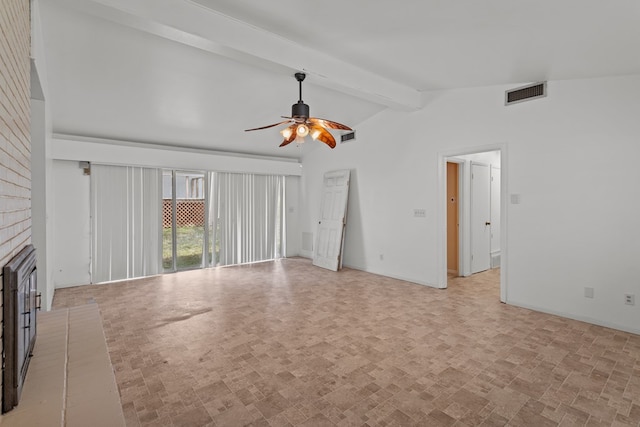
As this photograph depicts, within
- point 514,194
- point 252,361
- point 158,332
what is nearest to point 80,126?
point 158,332

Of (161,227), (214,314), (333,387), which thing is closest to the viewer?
(333,387)

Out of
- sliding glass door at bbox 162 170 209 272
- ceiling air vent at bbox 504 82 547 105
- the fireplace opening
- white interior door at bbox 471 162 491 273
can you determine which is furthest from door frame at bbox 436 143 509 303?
the fireplace opening

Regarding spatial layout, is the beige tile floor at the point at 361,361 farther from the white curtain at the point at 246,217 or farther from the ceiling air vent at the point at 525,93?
the ceiling air vent at the point at 525,93

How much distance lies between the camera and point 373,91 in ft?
14.2

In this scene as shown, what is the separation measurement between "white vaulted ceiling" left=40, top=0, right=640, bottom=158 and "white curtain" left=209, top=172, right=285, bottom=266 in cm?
201

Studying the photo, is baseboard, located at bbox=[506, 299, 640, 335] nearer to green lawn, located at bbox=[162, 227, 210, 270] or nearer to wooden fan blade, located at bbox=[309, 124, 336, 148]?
wooden fan blade, located at bbox=[309, 124, 336, 148]

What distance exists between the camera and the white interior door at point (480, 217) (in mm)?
6051

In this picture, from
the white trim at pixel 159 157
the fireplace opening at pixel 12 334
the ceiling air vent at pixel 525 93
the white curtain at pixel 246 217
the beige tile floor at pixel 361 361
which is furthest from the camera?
the white curtain at pixel 246 217

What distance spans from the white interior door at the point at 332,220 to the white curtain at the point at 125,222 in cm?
321

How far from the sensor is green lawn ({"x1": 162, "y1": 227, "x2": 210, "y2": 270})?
624cm

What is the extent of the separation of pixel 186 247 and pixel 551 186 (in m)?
6.25

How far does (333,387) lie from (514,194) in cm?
348

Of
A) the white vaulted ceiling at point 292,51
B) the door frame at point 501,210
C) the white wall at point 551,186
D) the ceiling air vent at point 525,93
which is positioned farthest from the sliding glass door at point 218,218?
the ceiling air vent at point 525,93

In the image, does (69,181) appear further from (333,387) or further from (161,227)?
(333,387)
